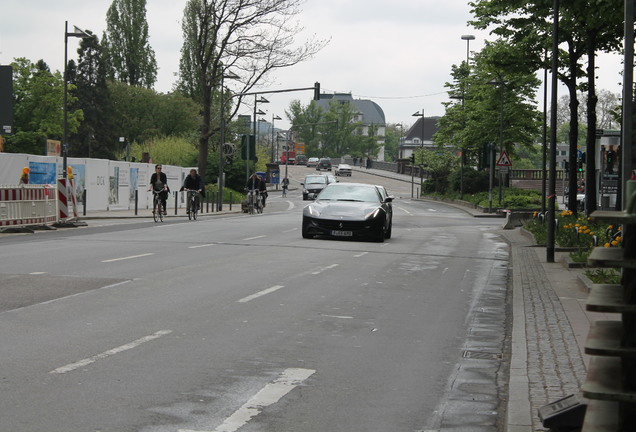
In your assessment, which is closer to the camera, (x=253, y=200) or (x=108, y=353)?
(x=108, y=353)

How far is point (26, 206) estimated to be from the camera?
83.7 feet

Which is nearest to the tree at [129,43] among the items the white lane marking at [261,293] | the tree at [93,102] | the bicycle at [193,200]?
the tree at [93,102]

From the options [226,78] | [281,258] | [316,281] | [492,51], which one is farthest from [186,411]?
[226,78]

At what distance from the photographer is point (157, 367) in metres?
7.21

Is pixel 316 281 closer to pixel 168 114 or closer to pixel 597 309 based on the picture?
pixel 597 309

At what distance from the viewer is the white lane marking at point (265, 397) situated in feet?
18.4

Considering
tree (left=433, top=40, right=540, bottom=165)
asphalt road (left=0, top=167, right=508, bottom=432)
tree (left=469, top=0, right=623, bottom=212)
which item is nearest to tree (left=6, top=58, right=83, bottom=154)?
tree (left=433, top=40, right=540, bottom=165)

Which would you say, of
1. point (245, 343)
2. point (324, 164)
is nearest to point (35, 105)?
point (324, 164)

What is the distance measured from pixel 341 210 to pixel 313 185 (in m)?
49.3

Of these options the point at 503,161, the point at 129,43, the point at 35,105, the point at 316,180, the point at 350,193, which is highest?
the point at 129,43

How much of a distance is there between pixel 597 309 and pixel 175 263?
12.7m

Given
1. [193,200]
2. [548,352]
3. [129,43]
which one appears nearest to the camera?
[548,352]

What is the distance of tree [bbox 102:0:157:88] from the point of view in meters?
101

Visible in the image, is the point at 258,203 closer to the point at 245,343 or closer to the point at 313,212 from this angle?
the point at 313,212
